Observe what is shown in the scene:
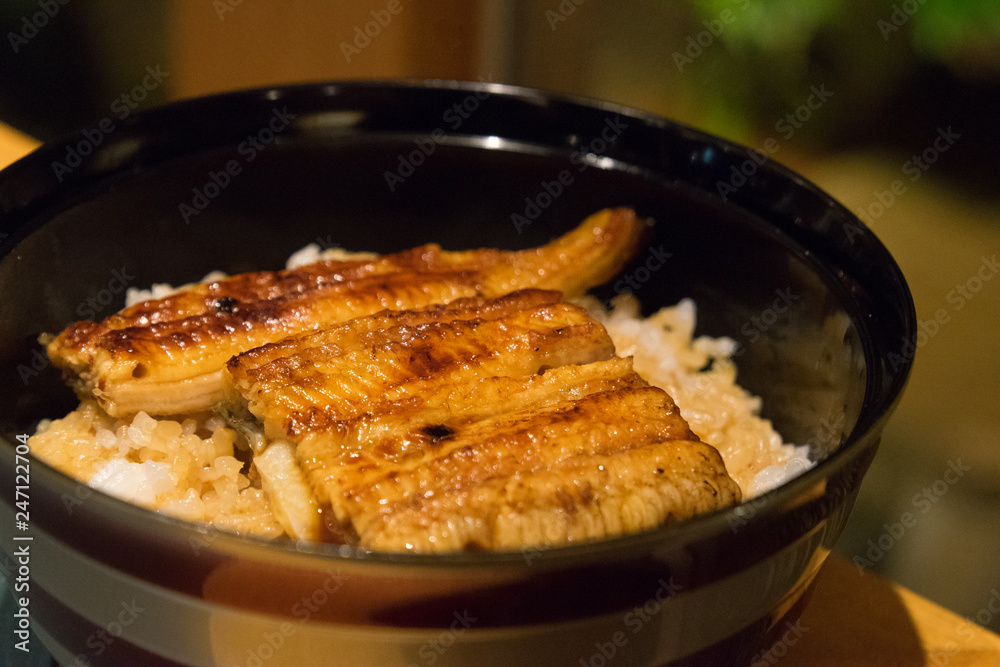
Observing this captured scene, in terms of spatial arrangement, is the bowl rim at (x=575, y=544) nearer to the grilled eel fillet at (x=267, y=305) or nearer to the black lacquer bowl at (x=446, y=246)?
the black lacquer bowl at (x=446, y=246)

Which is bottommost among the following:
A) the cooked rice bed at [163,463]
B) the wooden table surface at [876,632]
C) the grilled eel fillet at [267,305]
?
the cooked rice bed at [163,463]

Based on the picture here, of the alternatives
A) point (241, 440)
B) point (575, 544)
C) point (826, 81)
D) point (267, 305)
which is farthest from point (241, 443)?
point (826, 81)

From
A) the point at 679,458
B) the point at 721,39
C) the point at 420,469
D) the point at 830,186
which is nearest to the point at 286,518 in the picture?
the point at 420,469

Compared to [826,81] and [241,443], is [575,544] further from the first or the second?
[826,81]

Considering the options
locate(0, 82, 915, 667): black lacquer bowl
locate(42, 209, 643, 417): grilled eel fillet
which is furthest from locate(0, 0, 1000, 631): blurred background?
locate(42, 209, 643, 417): grilled eel fillet

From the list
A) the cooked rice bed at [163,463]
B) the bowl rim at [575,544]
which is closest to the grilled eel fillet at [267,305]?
the cooked rice bed at [163,463]

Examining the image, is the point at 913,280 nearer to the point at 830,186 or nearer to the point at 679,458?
the point at 830,186
